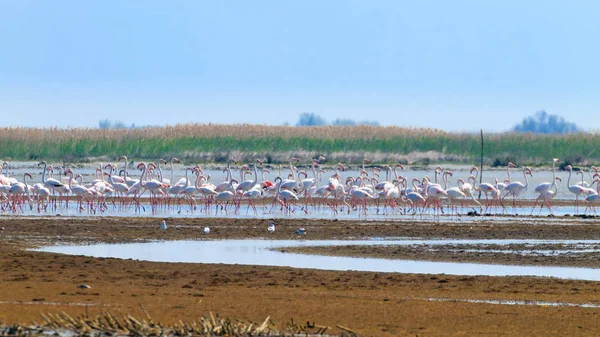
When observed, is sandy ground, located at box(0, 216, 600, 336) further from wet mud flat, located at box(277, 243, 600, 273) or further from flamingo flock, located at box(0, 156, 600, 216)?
flamingo flock, located at box(0, 156, 600, 216)

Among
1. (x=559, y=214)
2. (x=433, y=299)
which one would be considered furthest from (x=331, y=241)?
(x=559, y=214)

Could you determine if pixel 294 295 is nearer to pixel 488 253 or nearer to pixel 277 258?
pixel 277 258

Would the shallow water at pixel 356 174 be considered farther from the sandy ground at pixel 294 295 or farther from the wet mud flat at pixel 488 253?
the sandy ground at pixel 294 295

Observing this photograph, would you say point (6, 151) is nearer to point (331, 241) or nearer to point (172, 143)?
point (172, 143)

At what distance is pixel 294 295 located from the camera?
42.2 feet

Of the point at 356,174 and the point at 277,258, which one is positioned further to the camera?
the point at 356,174

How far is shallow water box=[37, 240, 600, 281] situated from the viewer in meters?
16.0

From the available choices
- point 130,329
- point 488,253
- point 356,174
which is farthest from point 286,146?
point 130,329

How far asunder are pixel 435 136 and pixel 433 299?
2015 inches

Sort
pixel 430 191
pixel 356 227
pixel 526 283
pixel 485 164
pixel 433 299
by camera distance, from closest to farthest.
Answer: pixel 433 299
pixel 526 283
pixel 356 227
pixel 430 191
pixel 485 164

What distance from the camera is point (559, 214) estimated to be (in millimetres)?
29281

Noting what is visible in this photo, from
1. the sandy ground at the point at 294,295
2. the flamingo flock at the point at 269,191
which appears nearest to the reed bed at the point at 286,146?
the flamingo flock at the point at 269,191

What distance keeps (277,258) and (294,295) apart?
179 inches

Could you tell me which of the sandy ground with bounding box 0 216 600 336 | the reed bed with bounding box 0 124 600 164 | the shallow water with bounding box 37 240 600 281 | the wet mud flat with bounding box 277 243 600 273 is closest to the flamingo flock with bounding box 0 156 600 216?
the shallow water with bounding box 37 240 600 281
